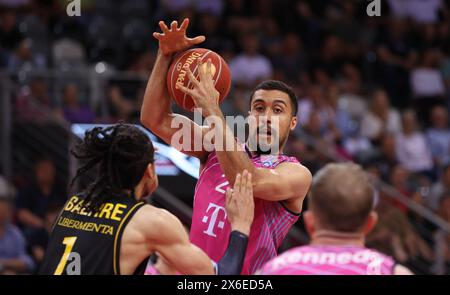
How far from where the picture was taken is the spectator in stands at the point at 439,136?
12859 millimetres

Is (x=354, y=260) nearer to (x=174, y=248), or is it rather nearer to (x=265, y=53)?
(x=174, y=248)

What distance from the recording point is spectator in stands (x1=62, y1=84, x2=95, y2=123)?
9875 mm

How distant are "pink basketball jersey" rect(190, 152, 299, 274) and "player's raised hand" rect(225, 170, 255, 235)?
0.51 m

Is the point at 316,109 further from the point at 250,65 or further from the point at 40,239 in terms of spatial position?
the point at 40,239

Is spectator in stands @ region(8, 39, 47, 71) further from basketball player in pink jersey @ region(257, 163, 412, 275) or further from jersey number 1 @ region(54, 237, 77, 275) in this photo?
basketball player in pink jersey @ region(257, 163, 412, 275)

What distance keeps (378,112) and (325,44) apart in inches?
70.0

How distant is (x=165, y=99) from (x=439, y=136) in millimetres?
8594

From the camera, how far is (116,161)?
4.07m

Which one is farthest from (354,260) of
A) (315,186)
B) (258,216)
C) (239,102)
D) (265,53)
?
(265,53)

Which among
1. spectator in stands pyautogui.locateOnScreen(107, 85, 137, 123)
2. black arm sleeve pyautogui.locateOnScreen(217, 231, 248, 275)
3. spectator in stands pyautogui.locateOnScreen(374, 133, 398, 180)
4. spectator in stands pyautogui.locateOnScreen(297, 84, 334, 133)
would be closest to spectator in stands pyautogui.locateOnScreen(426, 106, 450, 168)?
spectator in stands pyautogui.locateOnScreen(374, 133, 398, 180)

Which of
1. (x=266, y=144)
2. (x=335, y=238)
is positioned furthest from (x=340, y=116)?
(x=335, y=238)

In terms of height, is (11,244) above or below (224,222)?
below

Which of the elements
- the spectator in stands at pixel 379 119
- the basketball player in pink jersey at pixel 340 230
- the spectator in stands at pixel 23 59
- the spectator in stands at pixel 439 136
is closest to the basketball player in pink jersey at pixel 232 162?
the basketball player in pink jersey at pixel 340 230

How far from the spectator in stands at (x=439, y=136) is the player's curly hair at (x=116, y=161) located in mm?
9450
